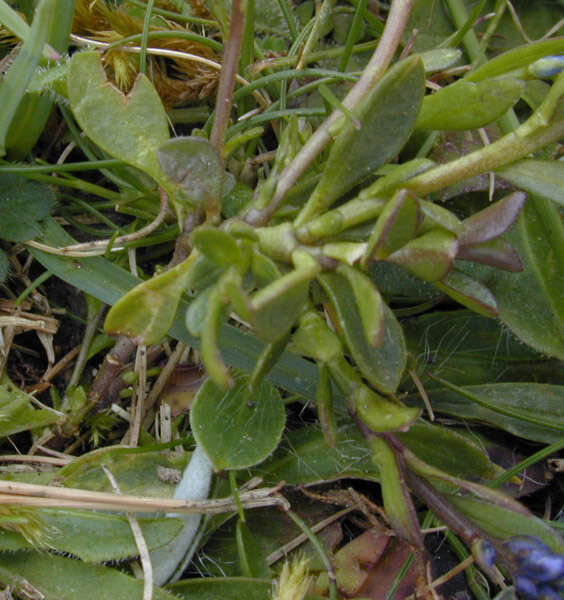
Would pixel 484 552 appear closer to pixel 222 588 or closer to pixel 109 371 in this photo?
pixel 222 588

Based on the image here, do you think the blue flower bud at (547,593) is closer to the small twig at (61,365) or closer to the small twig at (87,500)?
the small twig at (87,500)

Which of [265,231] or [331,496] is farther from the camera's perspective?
[331,496]

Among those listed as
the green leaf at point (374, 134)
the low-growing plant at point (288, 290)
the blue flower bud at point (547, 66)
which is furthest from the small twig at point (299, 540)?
the blue flower bud at point (547, 66)

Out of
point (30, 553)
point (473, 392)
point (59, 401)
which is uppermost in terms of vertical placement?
point (473, 392)

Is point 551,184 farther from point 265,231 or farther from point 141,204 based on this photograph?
point 141,204

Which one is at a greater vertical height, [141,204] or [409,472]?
[141,204]

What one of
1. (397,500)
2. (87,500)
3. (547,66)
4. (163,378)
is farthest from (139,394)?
(547,66)

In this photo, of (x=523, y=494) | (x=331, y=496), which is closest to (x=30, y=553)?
(x=331, y=496)
